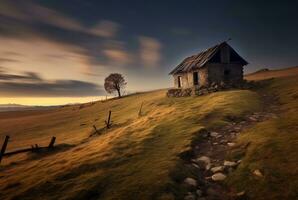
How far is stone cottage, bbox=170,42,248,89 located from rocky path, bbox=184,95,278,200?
22236 mm

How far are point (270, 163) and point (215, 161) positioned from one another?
2909mm

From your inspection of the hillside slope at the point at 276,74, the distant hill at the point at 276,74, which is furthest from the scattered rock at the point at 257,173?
the distant hill at the point at 276,74

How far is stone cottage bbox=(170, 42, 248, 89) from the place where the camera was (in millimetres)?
42312

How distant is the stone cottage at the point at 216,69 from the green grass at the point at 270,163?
26.6 meters

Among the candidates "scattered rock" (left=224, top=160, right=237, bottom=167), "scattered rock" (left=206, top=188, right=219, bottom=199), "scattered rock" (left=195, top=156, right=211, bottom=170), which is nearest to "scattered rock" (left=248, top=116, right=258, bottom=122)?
"scattered rock" (left=195, top=156, right=211, bottom=170)

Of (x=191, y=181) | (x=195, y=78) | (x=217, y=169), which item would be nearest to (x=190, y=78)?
(x=195, y=78)

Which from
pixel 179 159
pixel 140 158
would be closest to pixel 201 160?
pixel 179 159

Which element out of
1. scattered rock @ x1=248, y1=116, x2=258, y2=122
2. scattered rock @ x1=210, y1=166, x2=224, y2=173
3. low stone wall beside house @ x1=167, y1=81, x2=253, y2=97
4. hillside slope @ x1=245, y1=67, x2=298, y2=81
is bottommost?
scattered rock @ x1=210, y1=166, x2=224, y2=173

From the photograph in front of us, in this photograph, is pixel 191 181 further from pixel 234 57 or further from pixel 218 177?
pixel 234 57

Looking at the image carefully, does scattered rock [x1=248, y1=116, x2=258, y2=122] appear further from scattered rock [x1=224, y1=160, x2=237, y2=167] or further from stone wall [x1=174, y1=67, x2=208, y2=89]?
stone wall [x1=174, y1=67, x2=208, y2=89]

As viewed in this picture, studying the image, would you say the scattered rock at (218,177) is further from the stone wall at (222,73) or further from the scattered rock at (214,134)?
the stone wall at (222,73)

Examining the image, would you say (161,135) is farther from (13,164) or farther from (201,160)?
(13,164)

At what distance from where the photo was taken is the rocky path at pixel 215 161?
996 centimetres

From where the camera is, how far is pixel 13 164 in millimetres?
22656
